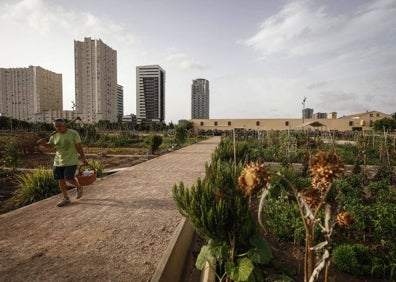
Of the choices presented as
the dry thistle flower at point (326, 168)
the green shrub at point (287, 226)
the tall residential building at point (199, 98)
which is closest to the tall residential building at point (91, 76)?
the tall residential building at point (199, 98)

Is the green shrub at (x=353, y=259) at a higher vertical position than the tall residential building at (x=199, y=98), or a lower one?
lower

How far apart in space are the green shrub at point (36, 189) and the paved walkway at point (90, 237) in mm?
535

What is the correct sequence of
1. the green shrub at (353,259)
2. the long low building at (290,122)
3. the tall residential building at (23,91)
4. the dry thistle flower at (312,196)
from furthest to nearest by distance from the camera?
the tall residential building at (23,91) < the long low building at (290,122) < the green shrub at (353,259) < the dry thistle flower at (312,196)

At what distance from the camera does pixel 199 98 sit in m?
134

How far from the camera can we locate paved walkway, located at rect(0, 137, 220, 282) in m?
2.65

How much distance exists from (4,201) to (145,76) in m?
111

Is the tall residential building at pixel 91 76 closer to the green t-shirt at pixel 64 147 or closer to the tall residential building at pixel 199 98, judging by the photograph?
the tall residential building at pixel 199 98

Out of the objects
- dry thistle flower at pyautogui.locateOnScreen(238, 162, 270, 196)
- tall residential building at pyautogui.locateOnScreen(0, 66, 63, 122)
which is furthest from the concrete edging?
tall residential building at pyautogui.locateOnScreen(0, 66, 63, 122)

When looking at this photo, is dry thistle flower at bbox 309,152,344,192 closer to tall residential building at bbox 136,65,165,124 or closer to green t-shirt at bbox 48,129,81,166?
green t-shirt at bbox 48,129,81,166

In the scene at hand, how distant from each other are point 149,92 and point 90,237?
110 m

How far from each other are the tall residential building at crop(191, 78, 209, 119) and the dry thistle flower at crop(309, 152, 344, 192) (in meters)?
A: 130

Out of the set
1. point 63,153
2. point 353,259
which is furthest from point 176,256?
point 63,153

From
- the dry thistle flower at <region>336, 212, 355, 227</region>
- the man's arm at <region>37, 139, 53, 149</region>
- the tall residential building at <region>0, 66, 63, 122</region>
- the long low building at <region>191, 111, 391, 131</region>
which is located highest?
the tall residential building at <region>0, 66, 63, 122</region>

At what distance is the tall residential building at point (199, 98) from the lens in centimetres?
13288
